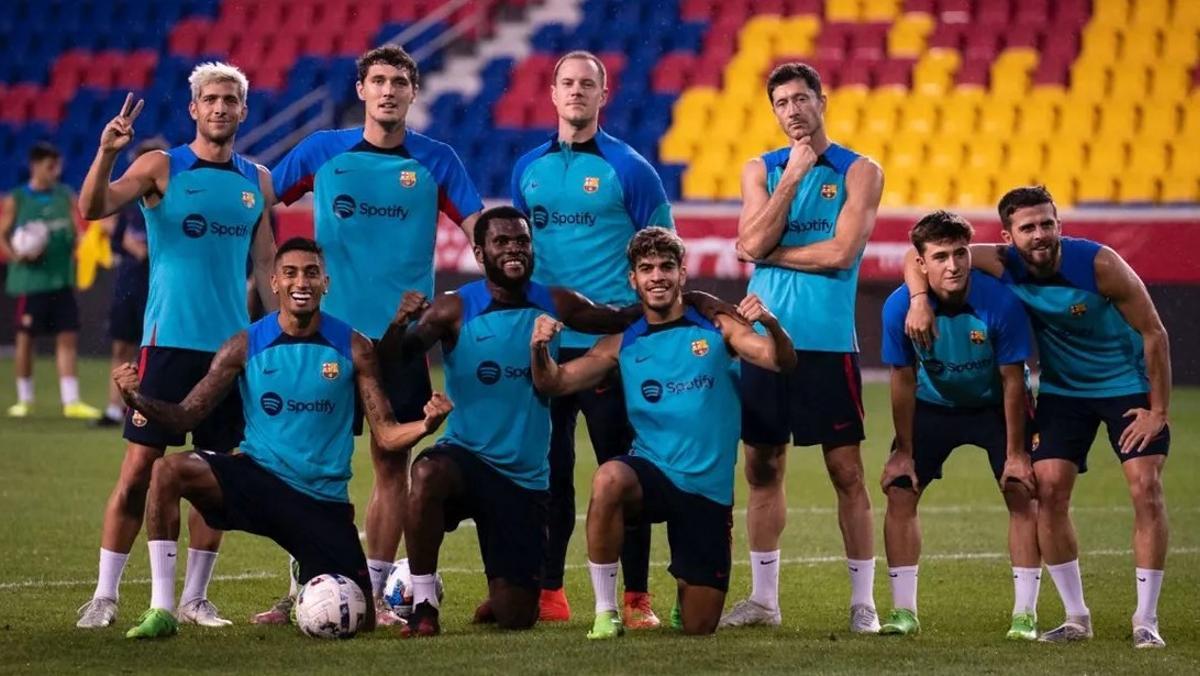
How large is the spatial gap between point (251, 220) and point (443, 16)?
17471mm

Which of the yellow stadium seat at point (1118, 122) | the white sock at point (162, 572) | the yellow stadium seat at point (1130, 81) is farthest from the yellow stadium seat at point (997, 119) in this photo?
the white sock at point (162, 572)

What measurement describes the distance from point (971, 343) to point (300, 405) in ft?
8.55

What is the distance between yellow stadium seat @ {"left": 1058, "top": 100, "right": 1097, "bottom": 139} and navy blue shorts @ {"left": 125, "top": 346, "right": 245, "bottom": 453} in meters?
14.4

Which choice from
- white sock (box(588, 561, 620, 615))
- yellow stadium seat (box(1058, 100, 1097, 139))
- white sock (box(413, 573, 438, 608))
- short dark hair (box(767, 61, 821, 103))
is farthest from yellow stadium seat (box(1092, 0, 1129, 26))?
white sock (box(413, 573, 438, 608))

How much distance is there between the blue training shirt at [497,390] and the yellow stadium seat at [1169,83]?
1432 centimetres

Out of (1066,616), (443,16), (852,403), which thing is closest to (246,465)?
(852,403)

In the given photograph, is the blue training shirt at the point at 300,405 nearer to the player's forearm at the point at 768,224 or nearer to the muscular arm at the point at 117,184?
the muscular arm at the point at 117,184

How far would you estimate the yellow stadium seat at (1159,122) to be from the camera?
66.2 ft

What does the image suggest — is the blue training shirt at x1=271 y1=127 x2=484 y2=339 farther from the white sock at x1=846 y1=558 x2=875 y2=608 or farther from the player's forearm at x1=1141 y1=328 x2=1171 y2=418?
the player's forearm at x1=1141 y1=328 x2=1171 y2=418

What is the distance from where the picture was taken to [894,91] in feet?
72.0

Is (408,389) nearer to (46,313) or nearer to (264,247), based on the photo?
(264,247)

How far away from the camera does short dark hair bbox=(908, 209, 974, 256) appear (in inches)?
298

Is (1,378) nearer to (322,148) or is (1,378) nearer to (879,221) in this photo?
(879,221)

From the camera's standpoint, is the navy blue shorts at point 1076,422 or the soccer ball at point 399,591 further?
the soccer ball at point 399,591
